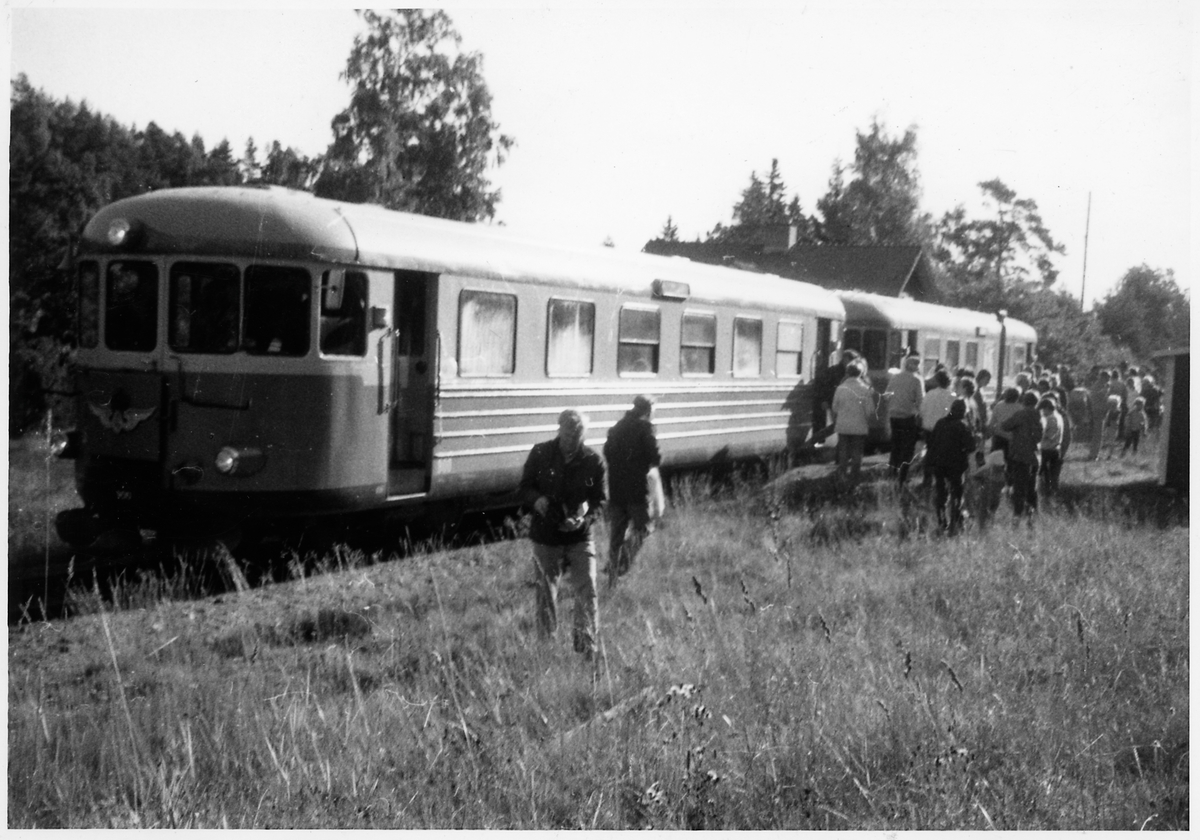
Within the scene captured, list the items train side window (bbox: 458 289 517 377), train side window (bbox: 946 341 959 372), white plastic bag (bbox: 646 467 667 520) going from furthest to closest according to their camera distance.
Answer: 1. train side window (bbox: 946 341 959 372)
2. train side window (bbox: 458 289 517 377)
3. white plastic bag (bbox: 646 467 667 520)

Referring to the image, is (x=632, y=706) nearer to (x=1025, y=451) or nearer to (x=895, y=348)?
(x=1025, y=451)

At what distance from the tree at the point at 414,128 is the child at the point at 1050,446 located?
5.44 metres

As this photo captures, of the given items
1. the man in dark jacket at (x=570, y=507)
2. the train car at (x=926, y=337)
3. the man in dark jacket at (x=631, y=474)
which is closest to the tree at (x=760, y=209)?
the man in dark jacket at (x=631, y=474)

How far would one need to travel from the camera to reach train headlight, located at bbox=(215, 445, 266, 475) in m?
8.20

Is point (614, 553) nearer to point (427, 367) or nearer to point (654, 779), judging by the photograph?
point (427, 367)

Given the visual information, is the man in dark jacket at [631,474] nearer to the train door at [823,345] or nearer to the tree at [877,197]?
the tree at [877,197]

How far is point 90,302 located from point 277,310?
1.31m

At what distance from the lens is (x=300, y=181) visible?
28.9ft

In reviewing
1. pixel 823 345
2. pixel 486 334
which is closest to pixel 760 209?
pixel 486 334

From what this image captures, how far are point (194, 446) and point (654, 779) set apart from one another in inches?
163

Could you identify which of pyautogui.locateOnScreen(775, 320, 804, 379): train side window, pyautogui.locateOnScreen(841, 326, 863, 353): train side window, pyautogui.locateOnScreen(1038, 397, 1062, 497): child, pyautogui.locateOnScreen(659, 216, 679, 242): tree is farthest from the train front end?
pyautogui.locateOnScreen(841, 326, 863, 353): train side window

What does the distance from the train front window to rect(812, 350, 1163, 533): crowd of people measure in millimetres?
6477

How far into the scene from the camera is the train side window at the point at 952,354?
66.6ft

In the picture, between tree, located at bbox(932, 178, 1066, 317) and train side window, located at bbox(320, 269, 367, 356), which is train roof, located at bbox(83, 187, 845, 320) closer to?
train side window, located at bbox(320, 269, 367, 356)
